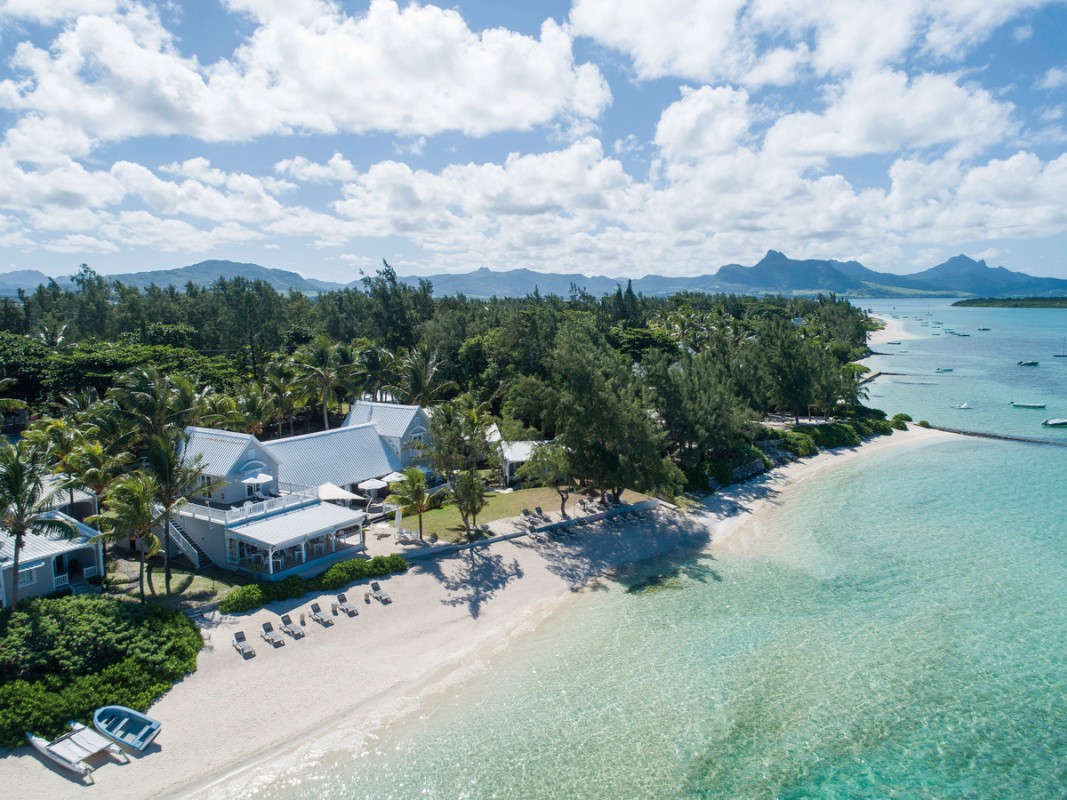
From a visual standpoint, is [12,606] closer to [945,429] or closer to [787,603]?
[787,603]

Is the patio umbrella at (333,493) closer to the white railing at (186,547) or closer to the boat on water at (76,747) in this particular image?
the white railing at (186,547)

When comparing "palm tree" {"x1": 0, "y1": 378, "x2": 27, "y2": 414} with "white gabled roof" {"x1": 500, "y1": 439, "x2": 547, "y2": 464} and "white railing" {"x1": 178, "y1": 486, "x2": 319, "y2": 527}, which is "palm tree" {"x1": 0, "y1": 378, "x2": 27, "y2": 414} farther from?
"white gabled roof" {"x1": 500, "y1": 439, "x2": 547, "y2": 464}

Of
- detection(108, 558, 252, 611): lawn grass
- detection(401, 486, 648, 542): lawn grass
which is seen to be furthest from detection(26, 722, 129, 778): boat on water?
detection(401, 486, 648, 542): lawn grass

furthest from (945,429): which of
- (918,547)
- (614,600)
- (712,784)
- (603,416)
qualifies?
(712,784)

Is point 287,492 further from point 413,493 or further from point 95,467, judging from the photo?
point 95,467

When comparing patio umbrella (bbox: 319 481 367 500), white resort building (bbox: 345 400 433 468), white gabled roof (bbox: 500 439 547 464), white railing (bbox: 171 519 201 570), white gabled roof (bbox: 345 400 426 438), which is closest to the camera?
white railing (bbox: 171 519 201 570)

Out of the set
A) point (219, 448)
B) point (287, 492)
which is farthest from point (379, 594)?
point (219, 448)

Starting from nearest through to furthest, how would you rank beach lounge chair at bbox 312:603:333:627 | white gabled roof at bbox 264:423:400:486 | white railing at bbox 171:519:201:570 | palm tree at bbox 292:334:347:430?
beach lounge chair at bbox 312:603:333:627
white railing at bbox 171:519:201:570
white gabled roof at bbox 264:423:400:486
palm tree at bbox 292:334:347:430
